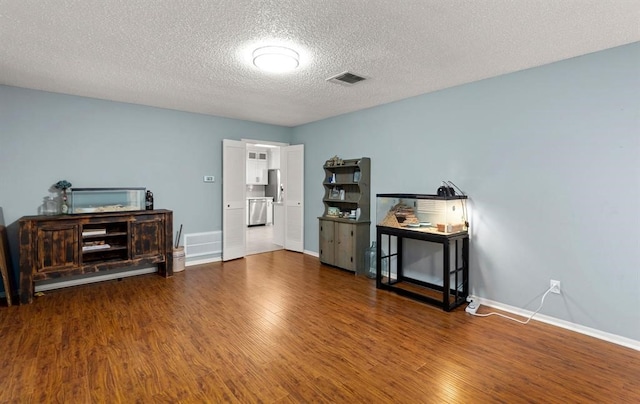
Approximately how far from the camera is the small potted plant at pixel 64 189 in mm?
3945

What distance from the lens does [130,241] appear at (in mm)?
4180

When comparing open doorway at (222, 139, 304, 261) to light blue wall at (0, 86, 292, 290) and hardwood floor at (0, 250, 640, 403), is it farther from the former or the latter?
hardwood floor at (0, 250, 640, 403)

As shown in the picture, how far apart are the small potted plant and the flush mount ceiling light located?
3.02m

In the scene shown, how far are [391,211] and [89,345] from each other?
3385mm

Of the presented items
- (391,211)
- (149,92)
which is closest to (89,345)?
(149,92)

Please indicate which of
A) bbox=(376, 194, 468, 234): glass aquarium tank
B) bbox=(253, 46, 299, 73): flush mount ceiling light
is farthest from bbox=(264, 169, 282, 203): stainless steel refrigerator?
bbox=(253, 46, 299, 73): flush mount ceiling light

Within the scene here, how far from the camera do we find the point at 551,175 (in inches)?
119

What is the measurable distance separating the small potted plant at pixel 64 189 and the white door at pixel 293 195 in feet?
11.4

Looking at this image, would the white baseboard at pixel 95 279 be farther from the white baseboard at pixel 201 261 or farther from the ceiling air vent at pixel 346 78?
the ceiling air vent at pixel 346 78

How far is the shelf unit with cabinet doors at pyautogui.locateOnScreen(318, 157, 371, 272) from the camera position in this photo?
4.72 metres

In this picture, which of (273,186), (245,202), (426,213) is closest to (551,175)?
(426,213)

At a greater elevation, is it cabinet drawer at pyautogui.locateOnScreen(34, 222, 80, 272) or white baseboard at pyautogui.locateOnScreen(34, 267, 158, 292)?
cabinet drawer at pyautogui.locateOnScreen(34, 222, 80, 272)

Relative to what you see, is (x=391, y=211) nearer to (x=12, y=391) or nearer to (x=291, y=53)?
(x=291, y=53)

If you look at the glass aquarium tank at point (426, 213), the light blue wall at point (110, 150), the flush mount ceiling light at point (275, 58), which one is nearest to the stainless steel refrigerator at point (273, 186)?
the light blue wall at point (110, 150)
